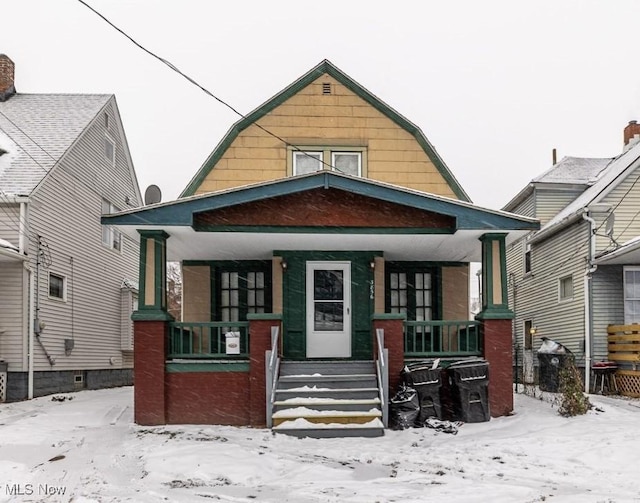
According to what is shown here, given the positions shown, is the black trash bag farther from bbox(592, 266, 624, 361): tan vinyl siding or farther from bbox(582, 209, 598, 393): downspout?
bbox(592, 266, 624, 361): tan vinyl siding

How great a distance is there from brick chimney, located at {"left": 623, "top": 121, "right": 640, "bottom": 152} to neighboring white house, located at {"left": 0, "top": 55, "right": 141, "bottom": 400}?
54.4 ft

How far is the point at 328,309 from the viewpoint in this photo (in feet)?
43.2

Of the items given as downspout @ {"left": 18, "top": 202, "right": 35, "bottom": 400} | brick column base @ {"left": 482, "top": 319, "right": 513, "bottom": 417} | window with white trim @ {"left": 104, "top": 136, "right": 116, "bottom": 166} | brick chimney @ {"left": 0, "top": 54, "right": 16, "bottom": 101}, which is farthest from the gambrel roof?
brick column base @ {"left": 482, "top": 319, "right": 513, "bottom": 417}

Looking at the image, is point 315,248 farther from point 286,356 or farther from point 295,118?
point 295,118

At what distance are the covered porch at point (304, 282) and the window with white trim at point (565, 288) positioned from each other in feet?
19.2

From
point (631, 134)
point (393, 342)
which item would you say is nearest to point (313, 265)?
point (393, 342)

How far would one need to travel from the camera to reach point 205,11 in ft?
38.8

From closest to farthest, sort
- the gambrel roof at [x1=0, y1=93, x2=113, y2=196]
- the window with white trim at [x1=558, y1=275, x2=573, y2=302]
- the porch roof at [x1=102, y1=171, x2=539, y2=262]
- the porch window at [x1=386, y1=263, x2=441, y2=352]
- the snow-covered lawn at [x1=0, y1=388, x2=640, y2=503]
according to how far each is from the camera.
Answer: the snow-covered lawn at [x1=0, y1=388, x2=640, y2=503] < the porch roof at [x1=102, y1=171, x2=539, y2=262] < the porch window at [x1=386, y1=263, x2=441, y2=352] < the gambrel roof at [x1=0, y1=93, x2=113, y2=196] < the window with white trim at [x1=558, y1=275, x2=573, y2=302]

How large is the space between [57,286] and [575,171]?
16141mm

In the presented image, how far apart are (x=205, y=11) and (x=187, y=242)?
13.8ft

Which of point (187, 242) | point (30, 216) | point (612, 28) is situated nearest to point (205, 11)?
point (187, 242)

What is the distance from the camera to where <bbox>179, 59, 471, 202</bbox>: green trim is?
14000mm

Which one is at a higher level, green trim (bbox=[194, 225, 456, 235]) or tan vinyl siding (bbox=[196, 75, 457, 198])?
tan vinyl siding (bbox=[196, 75, 457, 198])

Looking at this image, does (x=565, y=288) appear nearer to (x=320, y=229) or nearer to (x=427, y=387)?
(x=427, y=387)
